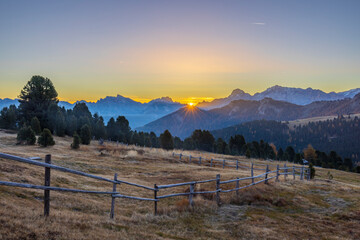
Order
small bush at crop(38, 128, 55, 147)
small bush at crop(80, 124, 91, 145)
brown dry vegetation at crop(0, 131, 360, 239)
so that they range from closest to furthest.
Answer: brown dry vegetation at crop(0, 131, 360, 239), small bush at crop(38, 128, 55, 147), small bush at crop(80, 124, 91, 145)

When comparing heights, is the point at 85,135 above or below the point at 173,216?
above

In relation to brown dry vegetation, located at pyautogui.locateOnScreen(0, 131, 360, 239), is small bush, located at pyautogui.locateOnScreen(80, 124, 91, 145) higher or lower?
higher

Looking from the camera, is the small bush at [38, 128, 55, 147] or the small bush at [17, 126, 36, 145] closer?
the small bush at [38, 128, 55, 147]

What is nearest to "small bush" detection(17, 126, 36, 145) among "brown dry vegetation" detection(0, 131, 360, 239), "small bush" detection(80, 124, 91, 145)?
"small bush" detection(80, 124, 91, 145)

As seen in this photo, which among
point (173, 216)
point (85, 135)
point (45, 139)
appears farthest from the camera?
point (85, 135)

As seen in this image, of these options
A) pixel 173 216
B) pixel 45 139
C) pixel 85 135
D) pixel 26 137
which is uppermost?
pixel 85 135

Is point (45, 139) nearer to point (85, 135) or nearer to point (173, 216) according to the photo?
point (85, 135)

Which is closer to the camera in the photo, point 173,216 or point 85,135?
point 173,216

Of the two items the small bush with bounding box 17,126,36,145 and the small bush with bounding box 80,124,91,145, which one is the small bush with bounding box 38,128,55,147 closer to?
the small bush with bounding box 17,126,36,145

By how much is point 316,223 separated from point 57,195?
1250cm

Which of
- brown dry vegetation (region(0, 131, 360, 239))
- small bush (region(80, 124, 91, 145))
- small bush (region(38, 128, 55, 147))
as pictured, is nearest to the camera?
brown dry vegetation (region(0, 131, 360, 239))

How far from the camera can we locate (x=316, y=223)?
11812 mm

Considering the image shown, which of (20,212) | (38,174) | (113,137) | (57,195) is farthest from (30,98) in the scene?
(20,212)

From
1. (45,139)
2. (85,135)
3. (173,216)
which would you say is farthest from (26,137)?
(173,216)
